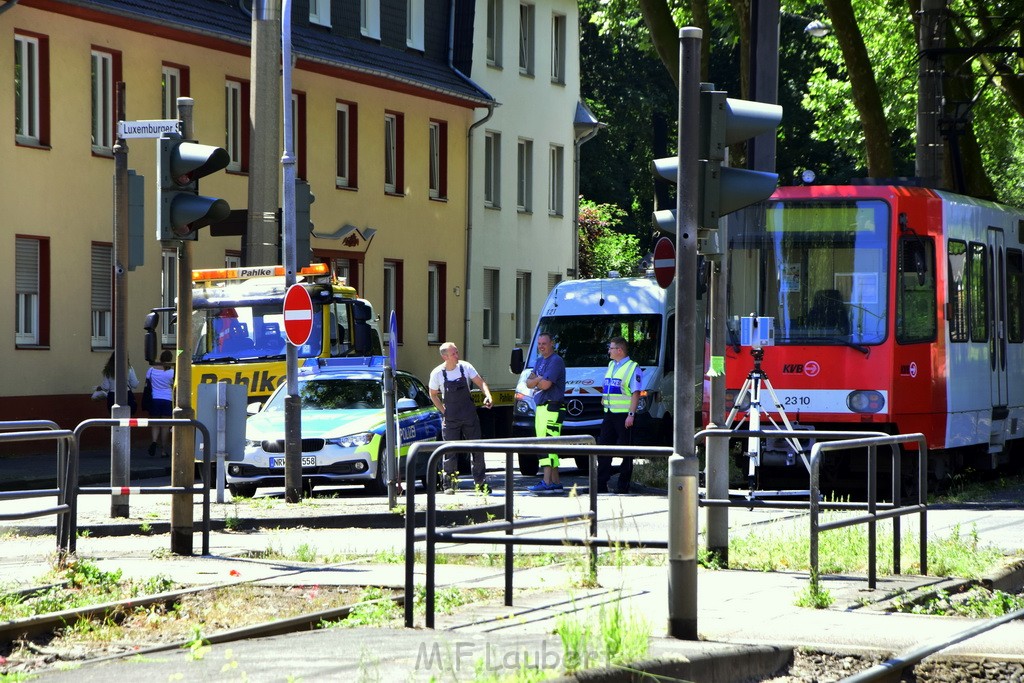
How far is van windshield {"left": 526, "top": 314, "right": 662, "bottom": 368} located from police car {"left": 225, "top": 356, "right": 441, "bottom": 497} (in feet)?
12.9

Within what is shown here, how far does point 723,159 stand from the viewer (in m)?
8.36

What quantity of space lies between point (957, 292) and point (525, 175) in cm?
2593

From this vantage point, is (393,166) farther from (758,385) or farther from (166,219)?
(166,219)

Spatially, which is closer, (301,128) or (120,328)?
(120,328)

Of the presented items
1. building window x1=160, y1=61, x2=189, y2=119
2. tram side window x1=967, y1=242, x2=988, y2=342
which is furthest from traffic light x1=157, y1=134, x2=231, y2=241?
building window x1=160, y1=61, x2=189, y2=119

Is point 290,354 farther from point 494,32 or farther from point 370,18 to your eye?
point 494,32

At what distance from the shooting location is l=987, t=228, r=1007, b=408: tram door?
19891 mm

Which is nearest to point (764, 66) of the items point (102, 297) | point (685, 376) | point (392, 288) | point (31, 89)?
point (685, 376)

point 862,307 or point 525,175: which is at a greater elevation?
point 525,175

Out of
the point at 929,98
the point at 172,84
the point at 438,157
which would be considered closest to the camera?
the point at 929,98

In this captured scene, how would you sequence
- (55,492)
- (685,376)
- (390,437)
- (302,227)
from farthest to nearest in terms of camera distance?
(302,227), (390,437), (55,492), (685,376)

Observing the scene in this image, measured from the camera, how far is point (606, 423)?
65.7 feet

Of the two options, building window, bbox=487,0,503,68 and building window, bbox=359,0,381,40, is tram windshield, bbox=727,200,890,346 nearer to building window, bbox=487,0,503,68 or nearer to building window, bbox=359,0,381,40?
building window, bbox=359,0,381,40

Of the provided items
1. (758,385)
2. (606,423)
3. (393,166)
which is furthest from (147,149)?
(758,385)
